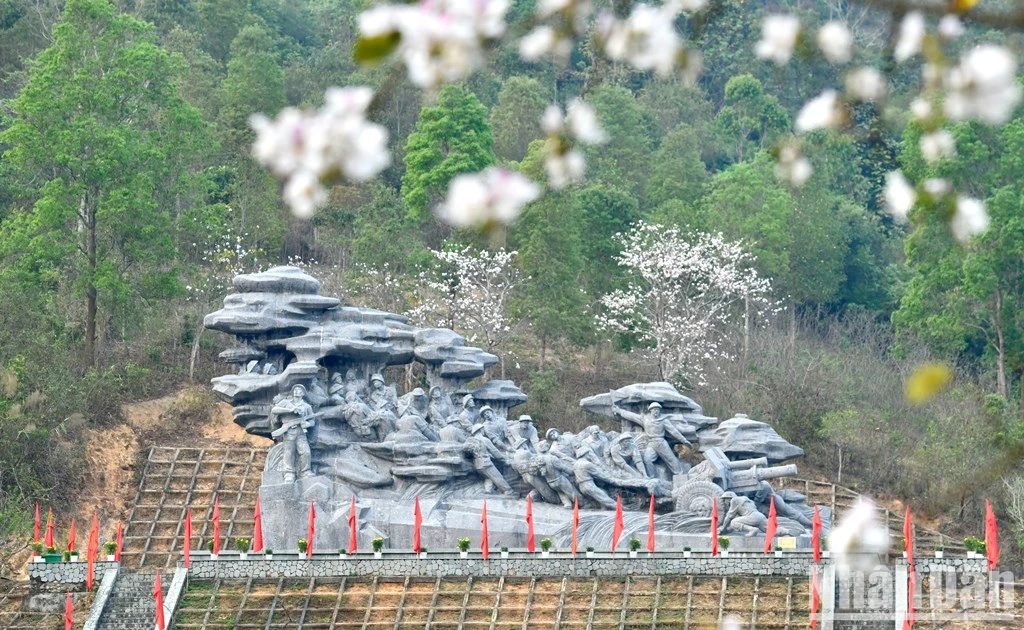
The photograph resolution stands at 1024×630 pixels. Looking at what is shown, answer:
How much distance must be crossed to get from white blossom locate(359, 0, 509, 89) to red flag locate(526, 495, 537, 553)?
18332mm

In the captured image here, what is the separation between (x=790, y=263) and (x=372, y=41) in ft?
104

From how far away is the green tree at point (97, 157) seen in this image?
2869cm

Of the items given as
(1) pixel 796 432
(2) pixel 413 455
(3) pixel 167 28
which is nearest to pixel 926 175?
(1) pixel 796 432

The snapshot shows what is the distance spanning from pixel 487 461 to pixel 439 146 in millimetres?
11408

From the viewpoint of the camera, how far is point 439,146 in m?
33.5

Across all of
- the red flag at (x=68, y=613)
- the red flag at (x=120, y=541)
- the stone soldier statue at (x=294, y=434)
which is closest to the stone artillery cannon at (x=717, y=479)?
the stone soldier statue at (x=294, y=434)

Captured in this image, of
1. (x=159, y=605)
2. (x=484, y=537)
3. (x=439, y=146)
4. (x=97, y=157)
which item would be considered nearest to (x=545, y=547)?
(x=484, y=537)

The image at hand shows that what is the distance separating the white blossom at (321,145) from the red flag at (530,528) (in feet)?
59.6

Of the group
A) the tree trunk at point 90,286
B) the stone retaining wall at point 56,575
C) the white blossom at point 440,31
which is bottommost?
the white blossom at point 440,31

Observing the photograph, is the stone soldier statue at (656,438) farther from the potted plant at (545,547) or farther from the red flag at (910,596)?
the red flag at (910,596)

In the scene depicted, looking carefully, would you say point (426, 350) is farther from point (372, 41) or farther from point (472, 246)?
point (372, 41)

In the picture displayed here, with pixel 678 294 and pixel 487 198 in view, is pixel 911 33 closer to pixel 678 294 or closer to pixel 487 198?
pixel 487 198

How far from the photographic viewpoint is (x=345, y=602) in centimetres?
2166

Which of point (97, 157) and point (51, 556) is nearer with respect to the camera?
point (51, 556)
